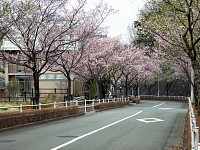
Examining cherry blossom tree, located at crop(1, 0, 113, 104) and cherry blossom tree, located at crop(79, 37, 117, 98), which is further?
cherry blossom tree, located at crop(79, 37, 117, 98)

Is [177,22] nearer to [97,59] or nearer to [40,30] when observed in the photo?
[40,30]

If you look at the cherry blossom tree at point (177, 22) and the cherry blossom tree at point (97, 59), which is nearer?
the cherry blossom tree at point (177, 22)

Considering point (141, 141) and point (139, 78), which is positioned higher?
point (139, 78)

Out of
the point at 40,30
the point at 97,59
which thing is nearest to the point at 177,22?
the point at 40,30

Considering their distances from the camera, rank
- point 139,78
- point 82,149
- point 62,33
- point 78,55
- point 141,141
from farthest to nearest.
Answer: point 139,78 → point 78,55 → point 62,33 → point 141,141 → point 82,149

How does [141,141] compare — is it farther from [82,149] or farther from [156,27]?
[156,27]

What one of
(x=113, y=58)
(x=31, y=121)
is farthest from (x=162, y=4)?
(x=113, y=58)

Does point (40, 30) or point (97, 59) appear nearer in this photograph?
point (40, 30)

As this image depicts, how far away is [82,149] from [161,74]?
6585 centimetres

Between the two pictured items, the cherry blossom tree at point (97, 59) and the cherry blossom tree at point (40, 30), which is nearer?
the cherry blossom tree at point (40, 30)

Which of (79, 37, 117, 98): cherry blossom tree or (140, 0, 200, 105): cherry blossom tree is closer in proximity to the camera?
(140, 0, 200, 105): cherry blossom tree

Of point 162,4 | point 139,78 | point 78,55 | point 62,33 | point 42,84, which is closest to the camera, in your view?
point 162,4

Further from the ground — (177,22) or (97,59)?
(97,59)

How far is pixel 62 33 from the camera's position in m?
24.4
